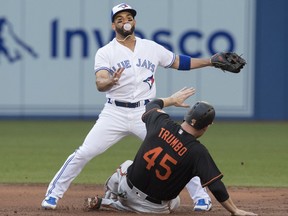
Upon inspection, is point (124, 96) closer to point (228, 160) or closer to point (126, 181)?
point (126, 181)

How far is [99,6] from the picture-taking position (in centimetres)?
1911

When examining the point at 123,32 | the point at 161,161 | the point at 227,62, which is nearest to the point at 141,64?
the point at 123,32

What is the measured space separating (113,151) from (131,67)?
582 centimetres

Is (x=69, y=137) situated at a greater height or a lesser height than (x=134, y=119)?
lesser

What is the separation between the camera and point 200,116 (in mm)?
7301

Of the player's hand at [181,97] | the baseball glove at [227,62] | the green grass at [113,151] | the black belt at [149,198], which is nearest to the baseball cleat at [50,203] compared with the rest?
the black belt at [149,198]

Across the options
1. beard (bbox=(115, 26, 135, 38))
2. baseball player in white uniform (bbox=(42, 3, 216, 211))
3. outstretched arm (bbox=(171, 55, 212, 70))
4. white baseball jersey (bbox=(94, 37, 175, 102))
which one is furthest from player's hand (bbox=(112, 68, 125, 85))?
outstretched arm (bbox=(171, 55, 212, 70))

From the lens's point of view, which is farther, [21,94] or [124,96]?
[21,94]

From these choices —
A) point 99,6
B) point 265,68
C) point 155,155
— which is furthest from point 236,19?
point 155,155

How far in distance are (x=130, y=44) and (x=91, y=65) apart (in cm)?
1049

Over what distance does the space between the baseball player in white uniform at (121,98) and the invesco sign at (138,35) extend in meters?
10.4

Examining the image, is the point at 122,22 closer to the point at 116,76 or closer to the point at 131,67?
the point at 131,67

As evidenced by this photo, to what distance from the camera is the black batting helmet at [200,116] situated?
287 inches

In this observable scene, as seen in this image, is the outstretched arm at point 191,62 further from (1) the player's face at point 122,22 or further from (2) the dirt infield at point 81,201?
(2) the dirt infield at point 81,201
